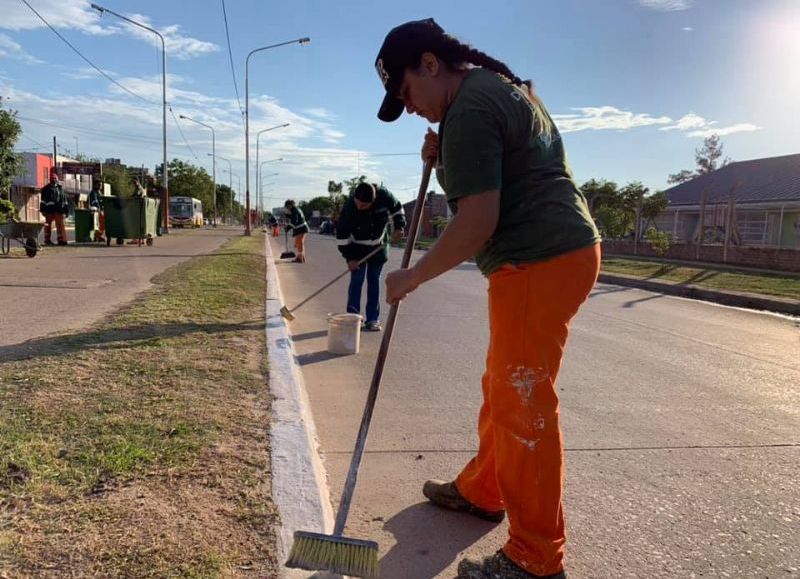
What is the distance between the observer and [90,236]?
61.6 feet

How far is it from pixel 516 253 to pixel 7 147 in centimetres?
1778

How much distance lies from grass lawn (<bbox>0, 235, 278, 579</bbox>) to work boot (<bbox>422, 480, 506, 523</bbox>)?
2.38ft

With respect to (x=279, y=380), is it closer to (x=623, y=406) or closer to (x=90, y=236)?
(x=623, y=406)

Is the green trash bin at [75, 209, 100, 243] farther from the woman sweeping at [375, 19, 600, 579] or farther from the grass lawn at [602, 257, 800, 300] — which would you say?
the woman sweeping at [375, 19, 600, 579]

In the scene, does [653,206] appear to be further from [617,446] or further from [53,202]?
[617,446]

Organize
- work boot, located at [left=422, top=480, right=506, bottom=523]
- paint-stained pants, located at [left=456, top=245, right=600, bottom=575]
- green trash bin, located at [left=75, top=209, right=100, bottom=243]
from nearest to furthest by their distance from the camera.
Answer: paint-stained pants, located at [left=456, top=245, right=600, bottom=575] → work boot, located at [left=422, top=480, right=506, bottom=523] → green trash bin, located at [left=75, top=209, right=100, bottom=243]

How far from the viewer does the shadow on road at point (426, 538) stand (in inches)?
91.4

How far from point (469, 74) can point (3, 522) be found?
2192mm

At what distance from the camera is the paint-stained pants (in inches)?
81.0

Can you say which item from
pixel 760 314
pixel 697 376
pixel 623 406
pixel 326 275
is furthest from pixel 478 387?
pixel 326 275

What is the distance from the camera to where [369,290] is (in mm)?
7258

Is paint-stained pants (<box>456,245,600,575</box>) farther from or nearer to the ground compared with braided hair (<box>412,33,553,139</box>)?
nearer to the ground

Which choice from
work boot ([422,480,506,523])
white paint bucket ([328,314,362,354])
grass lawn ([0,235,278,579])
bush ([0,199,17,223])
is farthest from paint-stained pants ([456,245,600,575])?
bush ([0,199,17,223])

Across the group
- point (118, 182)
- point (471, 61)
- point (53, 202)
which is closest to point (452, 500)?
point (471, 61)
